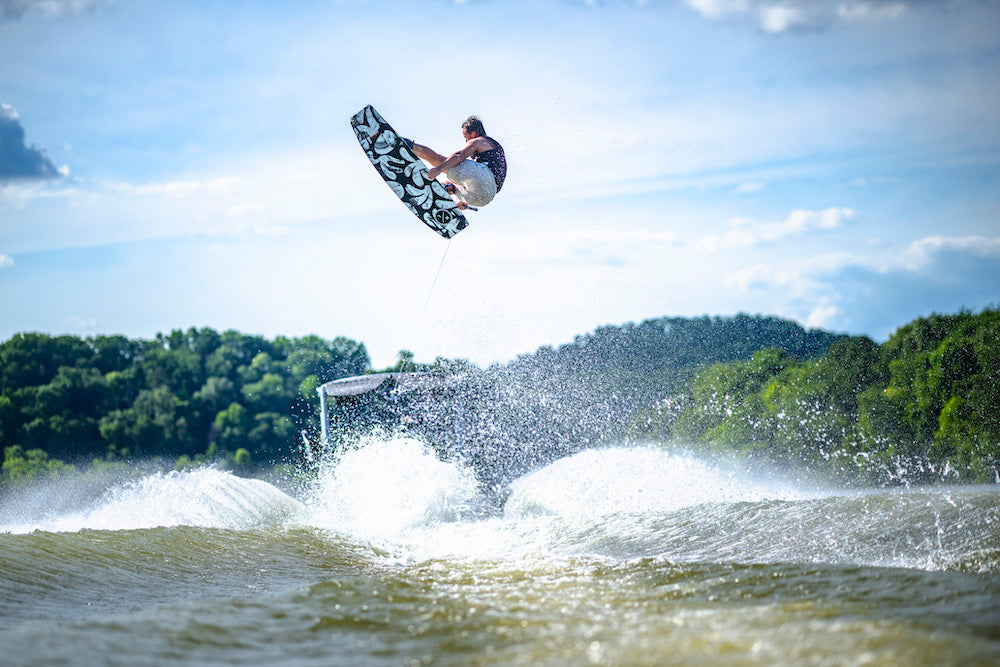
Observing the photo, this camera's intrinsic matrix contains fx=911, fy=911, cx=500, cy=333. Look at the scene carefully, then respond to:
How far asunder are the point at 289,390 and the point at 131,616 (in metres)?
50.5

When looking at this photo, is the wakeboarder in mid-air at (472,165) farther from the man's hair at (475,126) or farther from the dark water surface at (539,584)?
the dark water surface at (539,584)

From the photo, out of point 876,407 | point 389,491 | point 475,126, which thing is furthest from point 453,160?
point 876,407

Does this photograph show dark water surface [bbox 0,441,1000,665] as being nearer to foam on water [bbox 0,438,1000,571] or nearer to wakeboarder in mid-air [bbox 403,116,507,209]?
foam on water [bbox 0,438,1000,571]

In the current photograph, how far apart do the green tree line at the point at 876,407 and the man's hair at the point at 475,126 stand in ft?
41.3

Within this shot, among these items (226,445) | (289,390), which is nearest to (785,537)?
(226,445)

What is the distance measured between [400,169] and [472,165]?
0.96 m

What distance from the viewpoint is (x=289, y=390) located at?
54250 mm

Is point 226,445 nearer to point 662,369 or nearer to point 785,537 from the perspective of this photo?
point 662,369

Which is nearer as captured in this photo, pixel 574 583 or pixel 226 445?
pixel 574 583

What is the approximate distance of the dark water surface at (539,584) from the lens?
418cm

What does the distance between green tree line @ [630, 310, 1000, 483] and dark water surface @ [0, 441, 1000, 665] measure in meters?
8.87

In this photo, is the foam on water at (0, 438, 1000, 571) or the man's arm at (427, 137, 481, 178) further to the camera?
the man's arm at (427, 137, 481, 178)

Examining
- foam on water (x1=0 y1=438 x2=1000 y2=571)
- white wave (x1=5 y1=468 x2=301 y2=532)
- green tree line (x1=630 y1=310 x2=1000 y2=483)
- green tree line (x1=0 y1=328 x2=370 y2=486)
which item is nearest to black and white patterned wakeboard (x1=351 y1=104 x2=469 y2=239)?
foam on water (x1=0 y1=438 x2=1000 y2=571)

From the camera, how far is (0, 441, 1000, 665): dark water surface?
418cm
